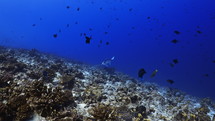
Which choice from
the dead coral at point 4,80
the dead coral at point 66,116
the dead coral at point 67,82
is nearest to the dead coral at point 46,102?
the dead coral at point 66,116

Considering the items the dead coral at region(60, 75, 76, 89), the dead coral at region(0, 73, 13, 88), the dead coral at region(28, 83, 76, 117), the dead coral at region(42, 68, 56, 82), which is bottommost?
the dead coral at region(28, 83, 76, 117)

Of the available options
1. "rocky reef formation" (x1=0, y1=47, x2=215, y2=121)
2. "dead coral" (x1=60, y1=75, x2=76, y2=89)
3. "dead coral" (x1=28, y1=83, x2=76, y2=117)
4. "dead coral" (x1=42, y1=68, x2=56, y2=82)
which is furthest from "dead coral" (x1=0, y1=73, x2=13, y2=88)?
"dead coral" (x1=60, y1=75, x2=76, y2=89)

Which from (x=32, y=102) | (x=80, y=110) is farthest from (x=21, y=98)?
(x=80, y=110)

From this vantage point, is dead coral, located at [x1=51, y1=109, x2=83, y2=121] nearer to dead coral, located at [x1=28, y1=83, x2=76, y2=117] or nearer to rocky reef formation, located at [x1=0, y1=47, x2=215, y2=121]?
rocky reef formation, located at [x1=0, y1=47, x2=215, y2=121]

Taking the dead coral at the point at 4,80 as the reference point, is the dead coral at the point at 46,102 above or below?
below

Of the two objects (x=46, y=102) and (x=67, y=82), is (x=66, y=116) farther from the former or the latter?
(x=67, y=82)

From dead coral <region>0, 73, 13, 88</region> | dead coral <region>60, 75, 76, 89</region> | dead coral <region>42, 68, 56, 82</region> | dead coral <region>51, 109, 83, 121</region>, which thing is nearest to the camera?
dead coral <region>51, 109, 83, 121</region>

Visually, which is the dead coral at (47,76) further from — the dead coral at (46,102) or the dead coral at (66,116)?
the dead coral at (66,116)

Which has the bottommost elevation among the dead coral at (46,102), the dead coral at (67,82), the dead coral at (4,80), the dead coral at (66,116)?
the dead coral at (66,116)

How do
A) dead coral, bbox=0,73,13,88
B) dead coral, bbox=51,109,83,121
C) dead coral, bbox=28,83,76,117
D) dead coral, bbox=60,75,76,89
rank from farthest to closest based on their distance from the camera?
dead coral, bbox=60,75,76,89 → dead coral, bbox=0,73,13,88 → dead coral, bbox=28,83,76,117 → dead coral, bbox=51,109,83,121

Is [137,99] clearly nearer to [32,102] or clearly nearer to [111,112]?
[111,112]

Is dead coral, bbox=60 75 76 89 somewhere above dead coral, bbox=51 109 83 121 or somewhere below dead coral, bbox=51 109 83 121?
above

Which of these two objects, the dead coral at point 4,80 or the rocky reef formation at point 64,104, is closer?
the rocky reef formation at point 64,104

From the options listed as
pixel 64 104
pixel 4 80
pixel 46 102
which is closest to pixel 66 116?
pixel 46 102
